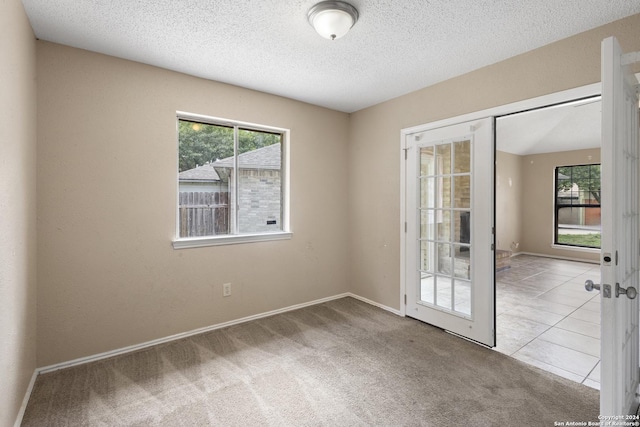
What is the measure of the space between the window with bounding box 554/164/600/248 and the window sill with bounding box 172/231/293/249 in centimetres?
682

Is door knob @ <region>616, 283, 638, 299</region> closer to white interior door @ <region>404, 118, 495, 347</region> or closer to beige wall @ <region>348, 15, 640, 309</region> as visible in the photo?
white interior door @ <region>404, 118, 495, 347</region>

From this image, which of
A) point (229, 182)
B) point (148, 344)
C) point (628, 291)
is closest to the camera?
point (628, 291)

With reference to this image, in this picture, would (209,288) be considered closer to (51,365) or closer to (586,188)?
(51,365)

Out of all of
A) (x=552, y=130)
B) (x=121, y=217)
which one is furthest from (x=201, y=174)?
(x=552, y=130)

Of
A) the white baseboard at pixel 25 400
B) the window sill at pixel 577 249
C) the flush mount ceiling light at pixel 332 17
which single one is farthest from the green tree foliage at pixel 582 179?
the white baseboard at pixel 25 400

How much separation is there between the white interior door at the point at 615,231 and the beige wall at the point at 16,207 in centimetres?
278

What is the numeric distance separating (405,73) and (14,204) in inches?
119

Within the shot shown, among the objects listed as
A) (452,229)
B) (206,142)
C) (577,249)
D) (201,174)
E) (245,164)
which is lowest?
(577,249)

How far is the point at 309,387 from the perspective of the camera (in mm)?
2170

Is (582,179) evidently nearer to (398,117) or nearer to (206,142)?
(398,117)

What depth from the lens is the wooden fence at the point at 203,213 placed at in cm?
300

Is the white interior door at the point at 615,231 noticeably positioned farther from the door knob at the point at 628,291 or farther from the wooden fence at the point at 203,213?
the wooden fence at the point at 203,213

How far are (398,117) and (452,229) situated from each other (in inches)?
54.4

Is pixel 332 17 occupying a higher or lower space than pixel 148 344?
higher
